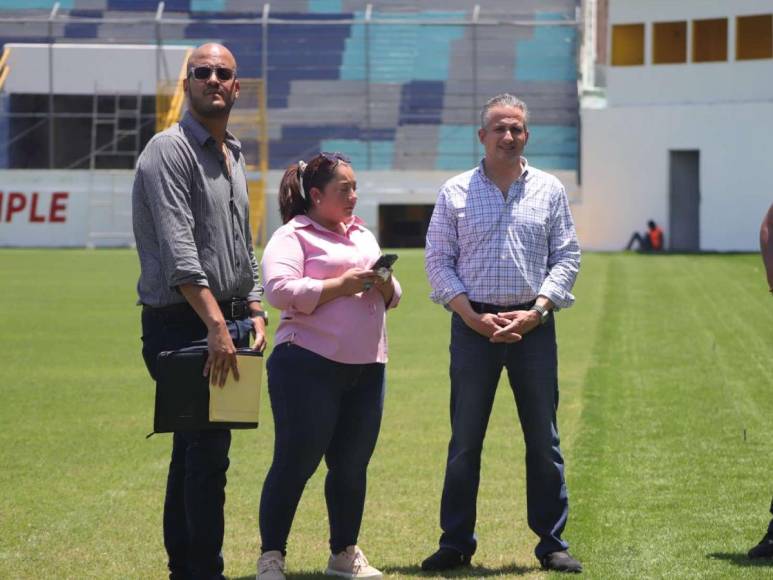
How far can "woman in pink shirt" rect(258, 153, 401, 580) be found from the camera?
229 inches

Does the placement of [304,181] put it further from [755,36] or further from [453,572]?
[755,36]

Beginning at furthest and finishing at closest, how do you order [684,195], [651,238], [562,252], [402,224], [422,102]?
[422,102] < [402,224] < [684,195] < [651,238] < [562,252]

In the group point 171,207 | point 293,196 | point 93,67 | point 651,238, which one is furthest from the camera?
point 93,67

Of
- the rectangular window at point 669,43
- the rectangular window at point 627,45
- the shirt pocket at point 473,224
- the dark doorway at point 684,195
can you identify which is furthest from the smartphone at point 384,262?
the rectangular window at point 627,45

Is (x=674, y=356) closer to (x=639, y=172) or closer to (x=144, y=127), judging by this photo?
(x=639, y=172)

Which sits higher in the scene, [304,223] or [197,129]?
[197,129]

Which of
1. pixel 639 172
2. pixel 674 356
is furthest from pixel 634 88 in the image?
pixel 674 356

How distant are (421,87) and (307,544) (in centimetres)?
4089

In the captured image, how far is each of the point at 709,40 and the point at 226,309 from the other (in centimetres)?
3840

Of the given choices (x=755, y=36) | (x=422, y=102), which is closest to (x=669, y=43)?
(x=755, y=36)

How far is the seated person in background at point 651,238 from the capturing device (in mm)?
42219

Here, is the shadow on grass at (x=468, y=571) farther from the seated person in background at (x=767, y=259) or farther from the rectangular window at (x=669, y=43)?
the rectangular window at (x=669, y=43)

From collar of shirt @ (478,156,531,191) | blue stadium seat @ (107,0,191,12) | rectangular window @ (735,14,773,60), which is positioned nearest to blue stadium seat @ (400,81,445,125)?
blue stadium seat @ (107,0,191,12)

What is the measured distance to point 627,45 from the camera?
4334cm
